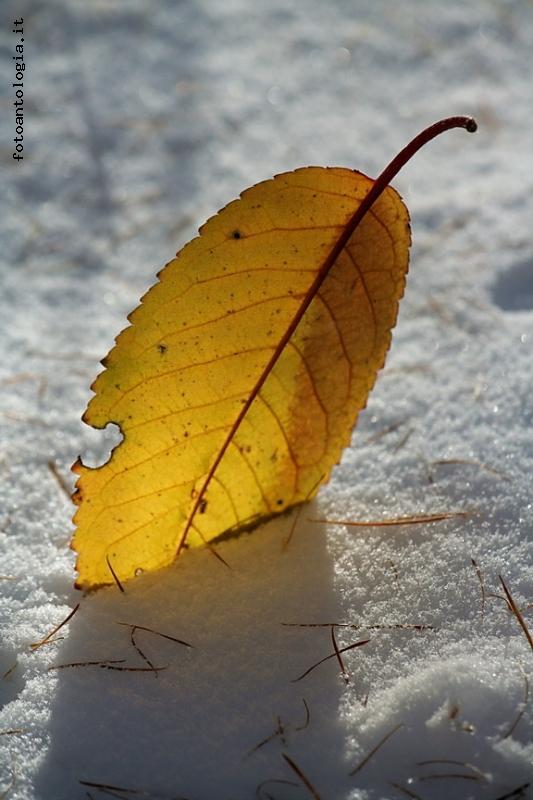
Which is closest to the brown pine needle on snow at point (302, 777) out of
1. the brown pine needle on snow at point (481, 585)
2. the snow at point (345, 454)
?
the snow at point (345, 454)

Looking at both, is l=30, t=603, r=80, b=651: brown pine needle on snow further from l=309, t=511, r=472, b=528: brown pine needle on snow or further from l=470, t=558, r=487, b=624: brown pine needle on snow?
l=470, t=558, r=487, b=624: brown pine needle on snow

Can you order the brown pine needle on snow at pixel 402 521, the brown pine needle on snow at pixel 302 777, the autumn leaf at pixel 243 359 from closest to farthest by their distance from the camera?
the brown pine needle on snow at pixel 302 777, the autumn leaf at pixel 243 359, the brown pine needle on snow at pixel 402 521

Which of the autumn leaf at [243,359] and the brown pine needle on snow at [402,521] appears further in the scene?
the brown pine needle on snow at [402,521]

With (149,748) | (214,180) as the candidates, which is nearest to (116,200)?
(214,180)

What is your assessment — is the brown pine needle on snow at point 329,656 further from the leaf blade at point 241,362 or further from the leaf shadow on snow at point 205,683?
the leaf blade at point 241,362

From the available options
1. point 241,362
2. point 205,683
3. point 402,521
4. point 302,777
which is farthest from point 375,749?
point 241,362

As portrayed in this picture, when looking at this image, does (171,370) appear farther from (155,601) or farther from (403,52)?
(403,52)
